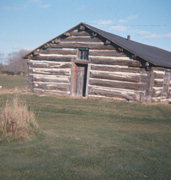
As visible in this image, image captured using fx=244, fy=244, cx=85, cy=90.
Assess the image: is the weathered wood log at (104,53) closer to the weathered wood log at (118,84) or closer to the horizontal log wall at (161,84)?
the weathered wood log at (118,84)

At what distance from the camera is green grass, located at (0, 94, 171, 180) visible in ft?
13.8

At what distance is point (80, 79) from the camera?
17000 mm

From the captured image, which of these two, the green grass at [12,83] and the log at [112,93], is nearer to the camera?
the log at [112,93]

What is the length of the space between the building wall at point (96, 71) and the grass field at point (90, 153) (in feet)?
21.1

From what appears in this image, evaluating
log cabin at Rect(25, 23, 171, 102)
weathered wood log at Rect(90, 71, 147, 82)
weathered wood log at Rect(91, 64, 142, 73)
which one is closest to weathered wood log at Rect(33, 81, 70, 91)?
log cabin at Rect(25, 23, 171, 102)

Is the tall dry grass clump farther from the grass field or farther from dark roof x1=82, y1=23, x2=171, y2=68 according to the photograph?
dark roof x1=82, y1=23, x2=171, y2=68

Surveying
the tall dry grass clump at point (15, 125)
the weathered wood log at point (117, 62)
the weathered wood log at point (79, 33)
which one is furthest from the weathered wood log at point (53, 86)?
the tall dry grass clump at point (15, 125)

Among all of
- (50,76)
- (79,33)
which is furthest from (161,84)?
(50,76)

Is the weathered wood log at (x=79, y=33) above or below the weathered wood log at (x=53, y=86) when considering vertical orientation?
above

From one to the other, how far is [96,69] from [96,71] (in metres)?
0.13

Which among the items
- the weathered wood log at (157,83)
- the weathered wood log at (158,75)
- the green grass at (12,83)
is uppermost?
the weathered wood log at (158,75)

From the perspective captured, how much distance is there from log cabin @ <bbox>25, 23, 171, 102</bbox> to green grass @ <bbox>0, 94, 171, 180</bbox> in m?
6.44

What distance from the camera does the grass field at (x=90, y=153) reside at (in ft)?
13.8

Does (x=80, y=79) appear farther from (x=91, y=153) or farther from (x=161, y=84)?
(x=91, y=153)
